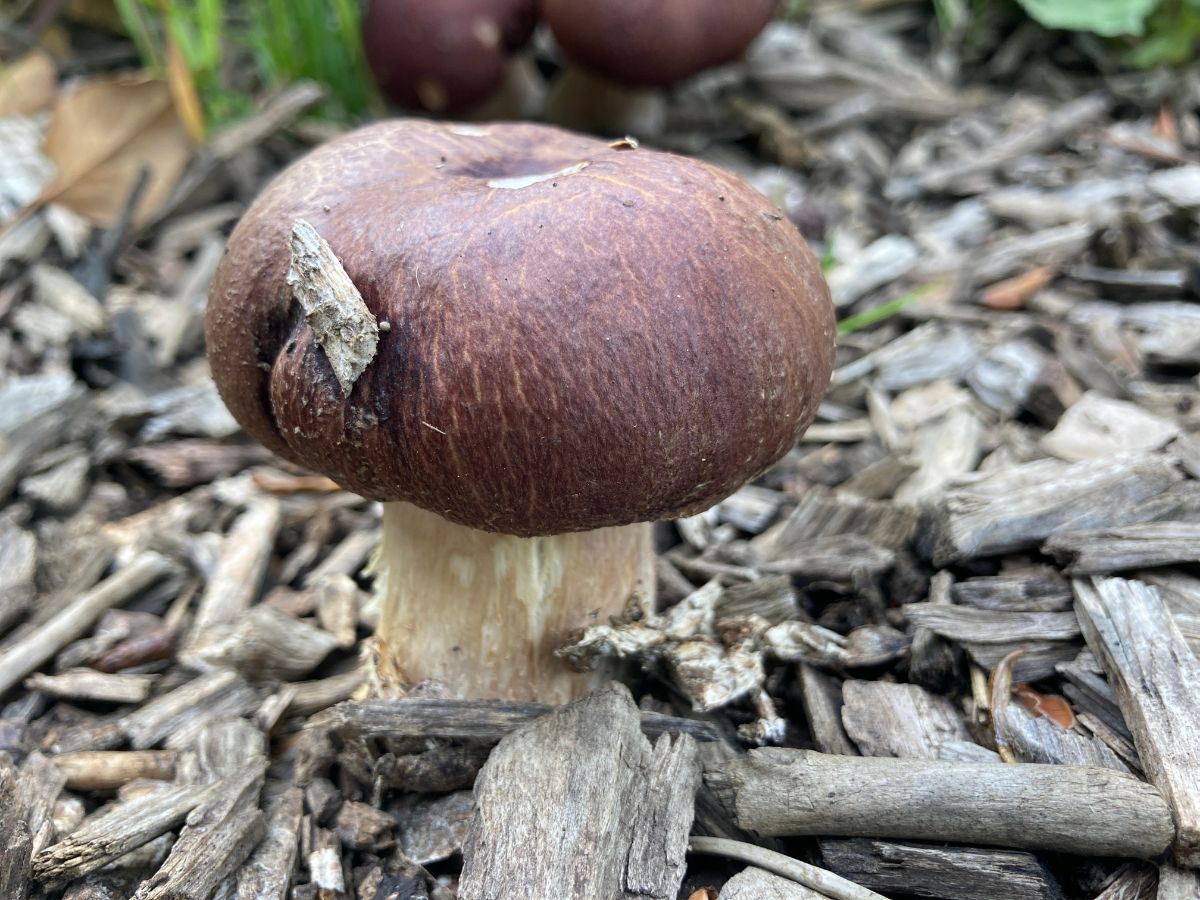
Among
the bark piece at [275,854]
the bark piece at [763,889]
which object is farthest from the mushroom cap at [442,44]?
the bark piece at [763,889]

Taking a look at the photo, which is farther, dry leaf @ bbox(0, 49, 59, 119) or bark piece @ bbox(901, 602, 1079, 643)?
dry leaf @ bbox(0, 49, 59, 119)

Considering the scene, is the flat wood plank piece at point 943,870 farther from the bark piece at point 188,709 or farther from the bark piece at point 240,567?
the bark piece at point 240,567

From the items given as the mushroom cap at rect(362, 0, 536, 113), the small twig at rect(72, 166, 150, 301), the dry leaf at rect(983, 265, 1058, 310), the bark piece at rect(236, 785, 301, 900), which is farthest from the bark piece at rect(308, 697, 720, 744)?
the mushroom cap at rect(362, 0, 536, 113)

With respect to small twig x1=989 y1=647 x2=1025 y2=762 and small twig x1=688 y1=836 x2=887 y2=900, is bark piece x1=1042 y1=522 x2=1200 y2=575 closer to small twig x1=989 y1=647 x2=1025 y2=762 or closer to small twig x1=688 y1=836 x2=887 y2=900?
small twig x1=989 y1=647 x2=1025 y2=762

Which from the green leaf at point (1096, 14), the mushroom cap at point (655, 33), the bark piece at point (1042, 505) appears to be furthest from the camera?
the green leaf at point (1096, 14)

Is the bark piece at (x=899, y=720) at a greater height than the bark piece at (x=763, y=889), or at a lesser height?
lesser

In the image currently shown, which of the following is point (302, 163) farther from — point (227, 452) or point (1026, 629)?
point (1026, 629)

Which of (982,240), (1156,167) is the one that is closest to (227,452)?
(982,240)

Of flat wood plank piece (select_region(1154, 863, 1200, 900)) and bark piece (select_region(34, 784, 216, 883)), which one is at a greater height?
bark piece (select_region(34, 784, 216, 883))

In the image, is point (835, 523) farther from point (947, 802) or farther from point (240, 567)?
point (240, 567)
